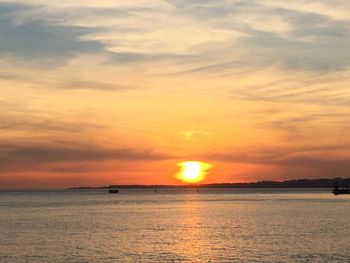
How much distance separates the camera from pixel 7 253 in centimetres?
6481

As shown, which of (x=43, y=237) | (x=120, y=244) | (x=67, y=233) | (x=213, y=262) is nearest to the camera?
(x=213, y=262)

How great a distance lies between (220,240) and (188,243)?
4.79 m

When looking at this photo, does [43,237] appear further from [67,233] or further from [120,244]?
[120,244]

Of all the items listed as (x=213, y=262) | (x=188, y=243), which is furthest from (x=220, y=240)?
(x=213, y=262)

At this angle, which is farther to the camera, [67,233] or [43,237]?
[67,233]

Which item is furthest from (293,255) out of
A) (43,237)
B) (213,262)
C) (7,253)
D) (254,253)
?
(43,237)

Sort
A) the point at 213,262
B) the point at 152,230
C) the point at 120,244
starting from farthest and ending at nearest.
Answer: the point at 152,230 < the point at 120,244 < the point at 213,262

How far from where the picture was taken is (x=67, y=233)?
87.1 m

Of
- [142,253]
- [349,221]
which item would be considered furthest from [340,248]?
[349,221]

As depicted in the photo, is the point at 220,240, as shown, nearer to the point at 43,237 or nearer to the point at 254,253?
the point at 254,253

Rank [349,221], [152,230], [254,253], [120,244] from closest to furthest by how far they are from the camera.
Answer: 1. [254,253]
2. [120,244]
3. [152,230]
4. [349,221]

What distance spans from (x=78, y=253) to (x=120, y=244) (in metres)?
8.66

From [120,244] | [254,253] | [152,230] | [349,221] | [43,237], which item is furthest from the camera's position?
[349,221]

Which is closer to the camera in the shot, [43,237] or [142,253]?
[142,253]
